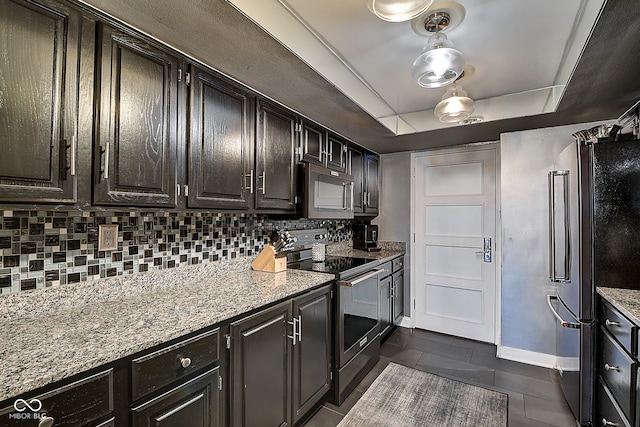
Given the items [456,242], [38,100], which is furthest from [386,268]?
[38,100]

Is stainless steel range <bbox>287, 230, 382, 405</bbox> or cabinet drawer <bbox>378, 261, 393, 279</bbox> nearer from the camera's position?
stainless steel range <bbox>287, 230, 382, 405</bbox>

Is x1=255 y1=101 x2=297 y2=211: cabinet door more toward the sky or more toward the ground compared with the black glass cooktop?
more toward the sky

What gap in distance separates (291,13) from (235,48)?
0.34m

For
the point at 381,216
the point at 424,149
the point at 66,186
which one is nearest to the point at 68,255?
the point at 66,186

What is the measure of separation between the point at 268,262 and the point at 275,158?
79 centimetres

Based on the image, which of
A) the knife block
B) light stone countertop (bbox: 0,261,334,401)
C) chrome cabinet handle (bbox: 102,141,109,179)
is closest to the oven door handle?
light stone countertop (bbox: 0,261,334,401)

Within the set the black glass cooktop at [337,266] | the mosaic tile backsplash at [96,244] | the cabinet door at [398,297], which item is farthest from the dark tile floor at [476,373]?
the mosaic tile backsplash at [96,244]

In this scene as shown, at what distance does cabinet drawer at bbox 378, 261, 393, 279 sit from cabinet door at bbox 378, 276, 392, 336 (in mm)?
42

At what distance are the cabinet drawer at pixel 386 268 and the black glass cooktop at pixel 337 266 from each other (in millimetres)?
197

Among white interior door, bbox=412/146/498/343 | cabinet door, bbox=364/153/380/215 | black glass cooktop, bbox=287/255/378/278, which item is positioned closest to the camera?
black glass cooktop, bbox=287/255/378/278

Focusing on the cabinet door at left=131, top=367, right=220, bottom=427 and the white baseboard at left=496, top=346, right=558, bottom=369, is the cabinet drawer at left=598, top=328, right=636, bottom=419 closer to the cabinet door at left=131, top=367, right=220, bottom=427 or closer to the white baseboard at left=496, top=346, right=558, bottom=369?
the white baseboard at left=496, top=346, right=558, bottom=369

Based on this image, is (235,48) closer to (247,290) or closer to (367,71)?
(367,71)

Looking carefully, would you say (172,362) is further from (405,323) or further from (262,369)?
(405,323)

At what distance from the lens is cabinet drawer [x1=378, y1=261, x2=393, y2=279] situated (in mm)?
3061
